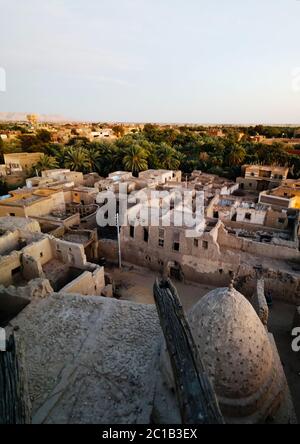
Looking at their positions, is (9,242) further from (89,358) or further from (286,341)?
(286,341)

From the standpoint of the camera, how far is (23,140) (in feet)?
178

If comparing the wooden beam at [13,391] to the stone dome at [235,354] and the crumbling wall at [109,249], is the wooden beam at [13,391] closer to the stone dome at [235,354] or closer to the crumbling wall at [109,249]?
the stone dome at [235,354]

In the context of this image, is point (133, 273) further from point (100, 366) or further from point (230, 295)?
point (230, 295)

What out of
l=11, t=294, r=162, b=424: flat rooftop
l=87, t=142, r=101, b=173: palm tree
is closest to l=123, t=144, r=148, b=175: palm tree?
l=87, t=142, r=101, b=173: palm tree

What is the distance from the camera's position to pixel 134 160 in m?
38.2

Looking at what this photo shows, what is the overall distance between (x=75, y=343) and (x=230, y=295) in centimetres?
566

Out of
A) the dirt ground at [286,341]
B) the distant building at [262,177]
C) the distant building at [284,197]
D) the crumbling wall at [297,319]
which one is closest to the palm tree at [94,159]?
the distant building at [262,177]

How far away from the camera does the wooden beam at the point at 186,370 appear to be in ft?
15.5

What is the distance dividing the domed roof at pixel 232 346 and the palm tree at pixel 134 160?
108 feet

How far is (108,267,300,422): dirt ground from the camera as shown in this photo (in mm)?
11430

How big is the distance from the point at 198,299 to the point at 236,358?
30.8 feet

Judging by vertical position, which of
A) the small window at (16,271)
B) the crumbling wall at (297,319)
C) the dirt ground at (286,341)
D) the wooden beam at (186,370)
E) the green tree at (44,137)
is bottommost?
the dirt ground at (286,341)
